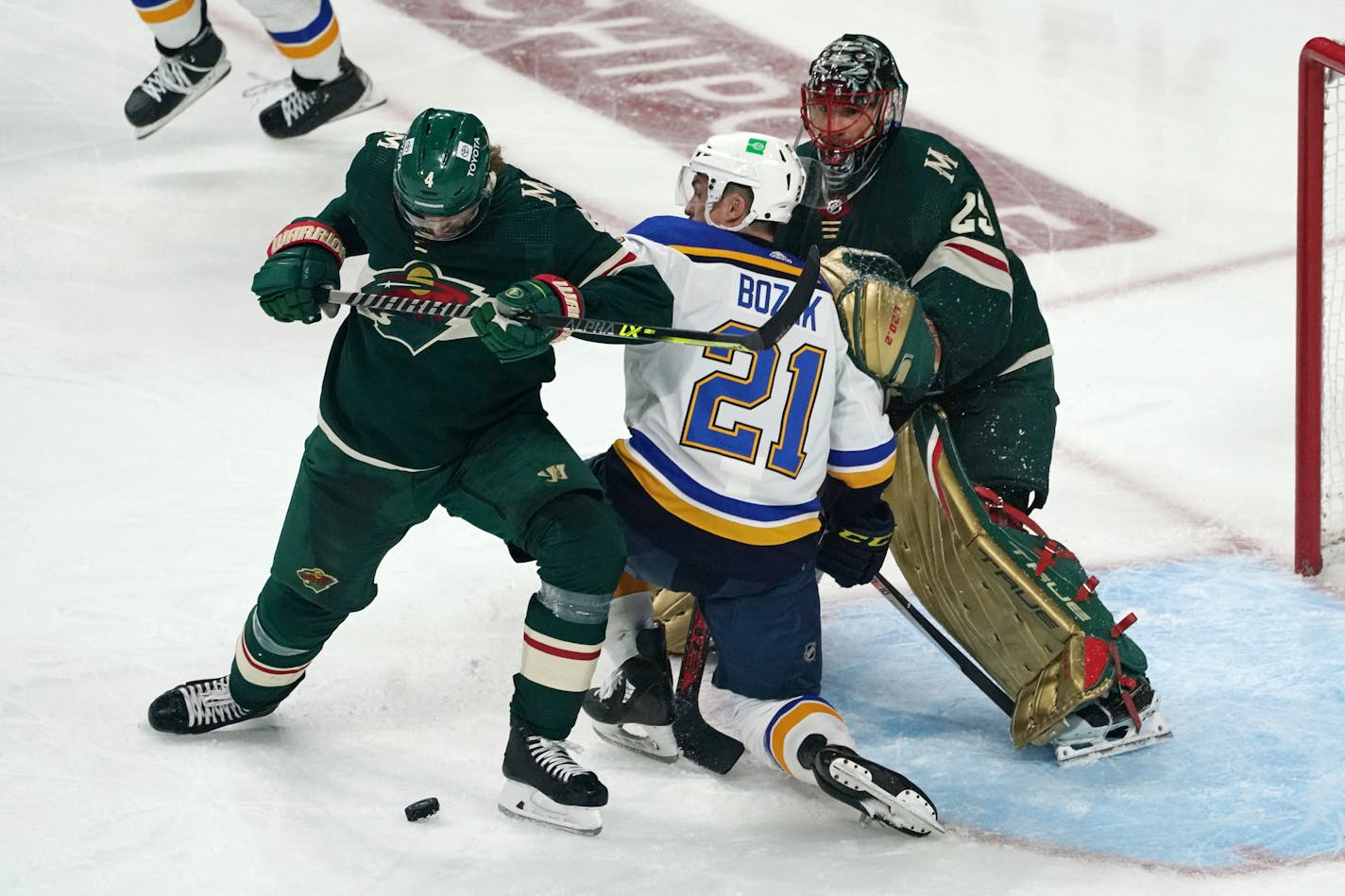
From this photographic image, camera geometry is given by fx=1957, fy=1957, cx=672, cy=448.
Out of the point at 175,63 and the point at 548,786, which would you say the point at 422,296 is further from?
the point at 175,63

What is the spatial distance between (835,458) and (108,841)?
4.15 ft

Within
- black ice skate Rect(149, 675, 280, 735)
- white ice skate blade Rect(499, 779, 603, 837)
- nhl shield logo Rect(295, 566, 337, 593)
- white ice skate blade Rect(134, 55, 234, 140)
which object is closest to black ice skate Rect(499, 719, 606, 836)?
white ice skate blade Rect(499, 779, 603, 837)

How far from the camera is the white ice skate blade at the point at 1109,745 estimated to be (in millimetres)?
3373

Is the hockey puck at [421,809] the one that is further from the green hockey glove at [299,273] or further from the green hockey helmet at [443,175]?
the green hockey helmet at [443,175]

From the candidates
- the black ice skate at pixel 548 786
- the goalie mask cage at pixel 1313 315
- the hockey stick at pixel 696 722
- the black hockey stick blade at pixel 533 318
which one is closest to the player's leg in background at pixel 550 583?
the black ice skate at pixel 548 786

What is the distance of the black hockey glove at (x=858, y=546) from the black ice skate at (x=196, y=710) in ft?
3.22

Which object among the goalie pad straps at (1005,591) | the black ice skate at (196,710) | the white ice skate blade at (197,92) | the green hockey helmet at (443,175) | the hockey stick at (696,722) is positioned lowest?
the white ice skate blade at (197,92)

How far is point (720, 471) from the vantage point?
3.07 metres

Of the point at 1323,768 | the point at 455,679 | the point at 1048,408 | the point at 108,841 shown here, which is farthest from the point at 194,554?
the point at 1323,768

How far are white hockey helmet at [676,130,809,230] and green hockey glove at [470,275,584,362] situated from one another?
1.29ft

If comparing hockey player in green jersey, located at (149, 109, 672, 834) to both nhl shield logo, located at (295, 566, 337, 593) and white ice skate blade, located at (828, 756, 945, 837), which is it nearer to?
nhl shield logo, located at (295, 566, 337, 593)

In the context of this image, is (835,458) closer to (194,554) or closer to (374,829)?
(374,829)

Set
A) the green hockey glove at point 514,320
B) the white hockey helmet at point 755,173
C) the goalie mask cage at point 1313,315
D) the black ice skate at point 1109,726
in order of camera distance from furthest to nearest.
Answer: the goalie mask cage at point 1313,315, the black ice skate at point 1109,726, the white hockey helmet at point 755,173, the green hockey glove at point 514,320

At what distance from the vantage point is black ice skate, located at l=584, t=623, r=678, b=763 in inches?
129
